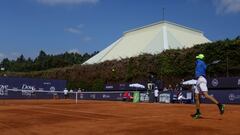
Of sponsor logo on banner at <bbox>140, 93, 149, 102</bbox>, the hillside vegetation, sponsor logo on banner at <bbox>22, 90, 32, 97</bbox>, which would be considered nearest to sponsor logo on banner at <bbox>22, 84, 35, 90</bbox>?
sponsor logo on banner at <bbox>22, 90, 32, 97</bbox>

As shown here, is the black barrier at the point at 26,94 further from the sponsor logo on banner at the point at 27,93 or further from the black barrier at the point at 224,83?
the black barrier at the point at 224,83

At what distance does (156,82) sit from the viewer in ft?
144

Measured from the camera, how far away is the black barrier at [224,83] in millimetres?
34406

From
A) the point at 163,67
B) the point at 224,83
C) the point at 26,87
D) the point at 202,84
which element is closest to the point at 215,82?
the point at 224,83

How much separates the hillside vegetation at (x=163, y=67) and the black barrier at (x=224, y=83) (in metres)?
1.85

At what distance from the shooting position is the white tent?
57.6m

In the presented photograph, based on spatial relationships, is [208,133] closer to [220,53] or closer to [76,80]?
[220,53]

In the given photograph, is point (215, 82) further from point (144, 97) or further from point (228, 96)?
point (144, 97)

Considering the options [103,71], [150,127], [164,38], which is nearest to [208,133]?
[150,127]

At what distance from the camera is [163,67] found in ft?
147

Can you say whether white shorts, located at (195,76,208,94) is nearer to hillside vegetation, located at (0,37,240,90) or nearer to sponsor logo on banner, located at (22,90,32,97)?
hillside vegetation, located at (0,37,240,90)

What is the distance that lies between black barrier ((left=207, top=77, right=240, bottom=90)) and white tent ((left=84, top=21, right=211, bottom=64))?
61.4 ft

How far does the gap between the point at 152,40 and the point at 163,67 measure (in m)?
15.1

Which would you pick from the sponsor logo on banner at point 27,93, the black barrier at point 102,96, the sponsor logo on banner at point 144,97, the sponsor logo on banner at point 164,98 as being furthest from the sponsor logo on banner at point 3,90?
the sponsor logo on banner at point 164,98
